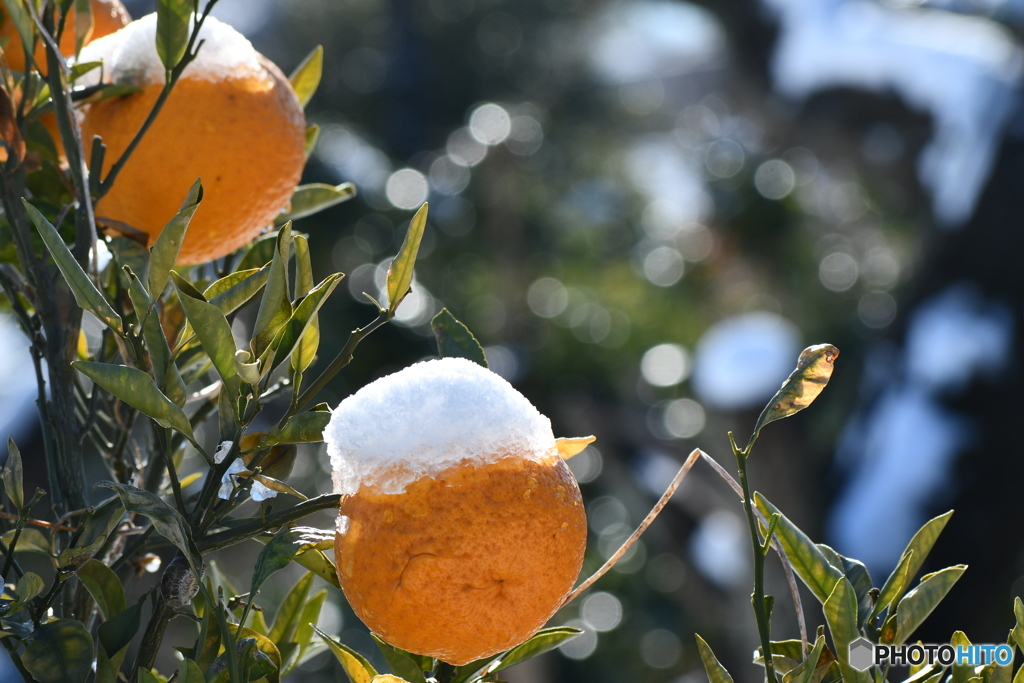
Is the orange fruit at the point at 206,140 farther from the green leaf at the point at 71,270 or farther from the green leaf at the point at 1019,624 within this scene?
the green leaf at the point at 1019,624

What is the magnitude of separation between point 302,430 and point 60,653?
8cm

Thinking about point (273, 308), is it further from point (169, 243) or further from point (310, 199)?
point (310, 199)

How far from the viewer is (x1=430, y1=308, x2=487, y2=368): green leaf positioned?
30 centimetres

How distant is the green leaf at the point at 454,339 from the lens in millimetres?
296

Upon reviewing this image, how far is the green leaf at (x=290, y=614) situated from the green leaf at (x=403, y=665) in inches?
2.4

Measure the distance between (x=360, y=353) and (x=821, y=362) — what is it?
2.16 meters

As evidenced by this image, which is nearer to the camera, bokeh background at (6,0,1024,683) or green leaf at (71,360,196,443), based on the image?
green leaf at (71,360,196,443)

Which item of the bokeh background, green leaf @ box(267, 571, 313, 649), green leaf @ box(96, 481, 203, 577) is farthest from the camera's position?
the bokeh background

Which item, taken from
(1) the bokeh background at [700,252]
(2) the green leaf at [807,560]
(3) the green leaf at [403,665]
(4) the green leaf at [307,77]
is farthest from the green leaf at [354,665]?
(1) the bokeh background at [700,252]

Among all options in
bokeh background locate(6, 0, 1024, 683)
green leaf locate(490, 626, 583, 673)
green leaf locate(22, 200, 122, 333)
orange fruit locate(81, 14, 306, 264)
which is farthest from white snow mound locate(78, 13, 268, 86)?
bokeh background locate(6, 0, 1024, 683)

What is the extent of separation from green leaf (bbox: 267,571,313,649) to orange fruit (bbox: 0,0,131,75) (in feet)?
0.68

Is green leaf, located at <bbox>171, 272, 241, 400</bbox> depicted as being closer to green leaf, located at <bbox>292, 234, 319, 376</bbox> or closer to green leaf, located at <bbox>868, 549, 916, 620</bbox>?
green leaf, located at <bbox>292, 234, 319, 376</bbox>

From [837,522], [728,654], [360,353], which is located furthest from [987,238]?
[360,353]

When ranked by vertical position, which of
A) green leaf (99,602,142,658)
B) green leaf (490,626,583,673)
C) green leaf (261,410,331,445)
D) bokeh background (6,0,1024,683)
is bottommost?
bokeh background (6,0,1024,683)
